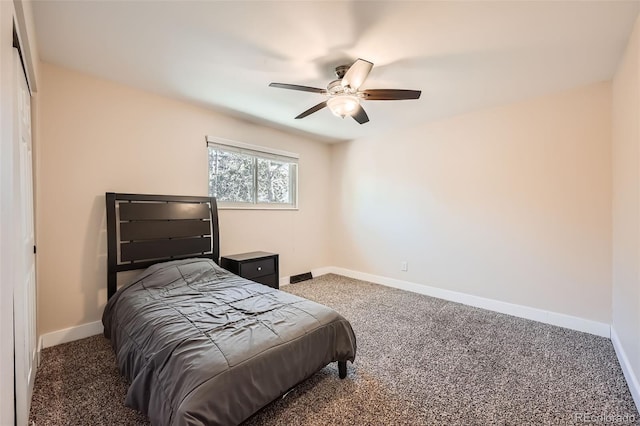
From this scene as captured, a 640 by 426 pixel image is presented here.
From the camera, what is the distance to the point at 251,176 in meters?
4.01

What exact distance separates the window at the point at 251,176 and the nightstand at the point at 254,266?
0.72 metres

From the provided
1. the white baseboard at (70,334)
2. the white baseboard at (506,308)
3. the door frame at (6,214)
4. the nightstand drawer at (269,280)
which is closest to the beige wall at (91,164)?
the white baseboard at (70,334)

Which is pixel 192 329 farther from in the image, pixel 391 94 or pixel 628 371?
pixel 628 371

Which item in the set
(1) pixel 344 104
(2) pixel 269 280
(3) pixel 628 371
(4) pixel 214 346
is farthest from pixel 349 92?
(3) pixel 628 371

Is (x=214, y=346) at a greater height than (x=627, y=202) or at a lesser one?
lesser

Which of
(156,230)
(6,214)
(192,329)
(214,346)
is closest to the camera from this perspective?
(6,214)

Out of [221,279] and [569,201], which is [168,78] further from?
[569,201]

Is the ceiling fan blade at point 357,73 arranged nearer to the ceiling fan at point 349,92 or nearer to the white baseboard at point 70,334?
the ceiling fan at point 349,92

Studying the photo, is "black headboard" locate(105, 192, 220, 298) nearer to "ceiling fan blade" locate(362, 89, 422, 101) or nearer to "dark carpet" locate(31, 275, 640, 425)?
"dark carpet" locate(31, 275, 640, 425)

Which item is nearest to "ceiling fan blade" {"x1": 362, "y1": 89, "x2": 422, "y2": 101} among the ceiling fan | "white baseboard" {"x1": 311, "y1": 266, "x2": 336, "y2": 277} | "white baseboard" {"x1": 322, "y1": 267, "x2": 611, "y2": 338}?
the ceiling fan

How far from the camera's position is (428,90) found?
282cm

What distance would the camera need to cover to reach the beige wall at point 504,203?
269 cm

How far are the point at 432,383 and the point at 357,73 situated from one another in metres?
2.25

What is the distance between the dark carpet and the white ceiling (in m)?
2.40
